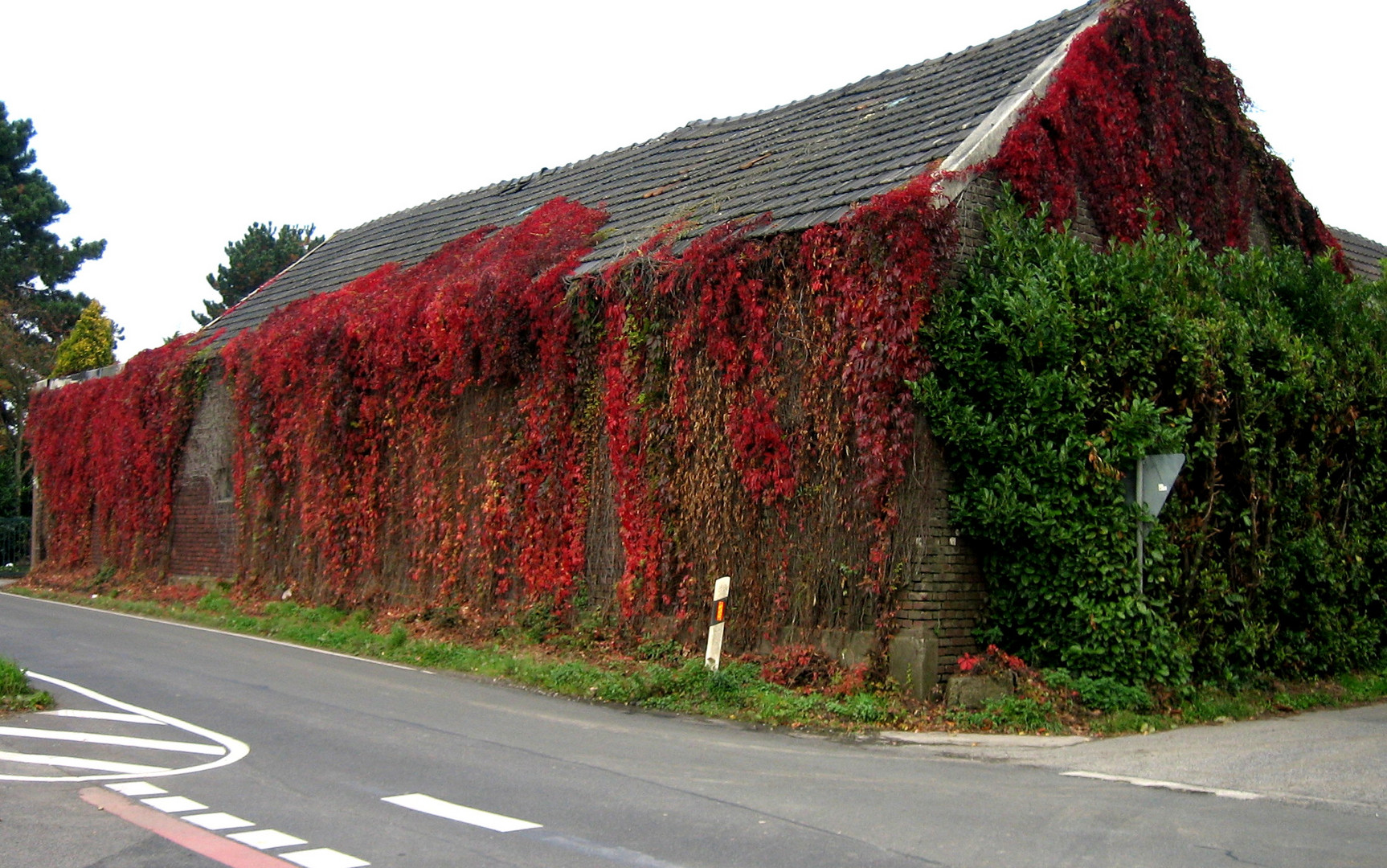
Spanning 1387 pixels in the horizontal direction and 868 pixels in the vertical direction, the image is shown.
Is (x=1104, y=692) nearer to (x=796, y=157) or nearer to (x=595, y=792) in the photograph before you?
(x=595, y=792)

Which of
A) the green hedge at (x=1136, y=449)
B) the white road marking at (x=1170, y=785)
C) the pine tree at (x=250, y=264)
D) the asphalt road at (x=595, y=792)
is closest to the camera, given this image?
the asphalt road at (x=595, y=792)

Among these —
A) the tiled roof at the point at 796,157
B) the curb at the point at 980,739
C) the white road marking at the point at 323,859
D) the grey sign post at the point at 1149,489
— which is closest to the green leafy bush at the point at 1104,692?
the curb at the point at 980,739

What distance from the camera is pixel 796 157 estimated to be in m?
15.3

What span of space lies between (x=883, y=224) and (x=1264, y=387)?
4.18m

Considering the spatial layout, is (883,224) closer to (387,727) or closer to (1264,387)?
(1264,387)

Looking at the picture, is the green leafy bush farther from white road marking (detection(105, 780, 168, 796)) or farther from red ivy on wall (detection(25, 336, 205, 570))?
red ivy on wall (detection(25, 336, 205, 570))

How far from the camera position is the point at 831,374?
11883 mm

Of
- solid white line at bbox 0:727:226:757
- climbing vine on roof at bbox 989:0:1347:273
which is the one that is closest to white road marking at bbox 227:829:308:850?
solid white line at bbox 0:727:226:757

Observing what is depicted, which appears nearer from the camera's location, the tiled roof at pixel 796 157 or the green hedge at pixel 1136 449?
the green hedge at pixel 1136 449

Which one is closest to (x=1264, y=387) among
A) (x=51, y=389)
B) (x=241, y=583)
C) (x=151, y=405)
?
(x=241, y=583)

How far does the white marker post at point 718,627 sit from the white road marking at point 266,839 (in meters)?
6.18

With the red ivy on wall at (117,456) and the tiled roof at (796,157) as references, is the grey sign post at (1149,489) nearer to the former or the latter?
the tiled roof at (796,157)

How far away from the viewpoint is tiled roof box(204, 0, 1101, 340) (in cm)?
1312

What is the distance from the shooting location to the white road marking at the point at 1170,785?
289 inches
